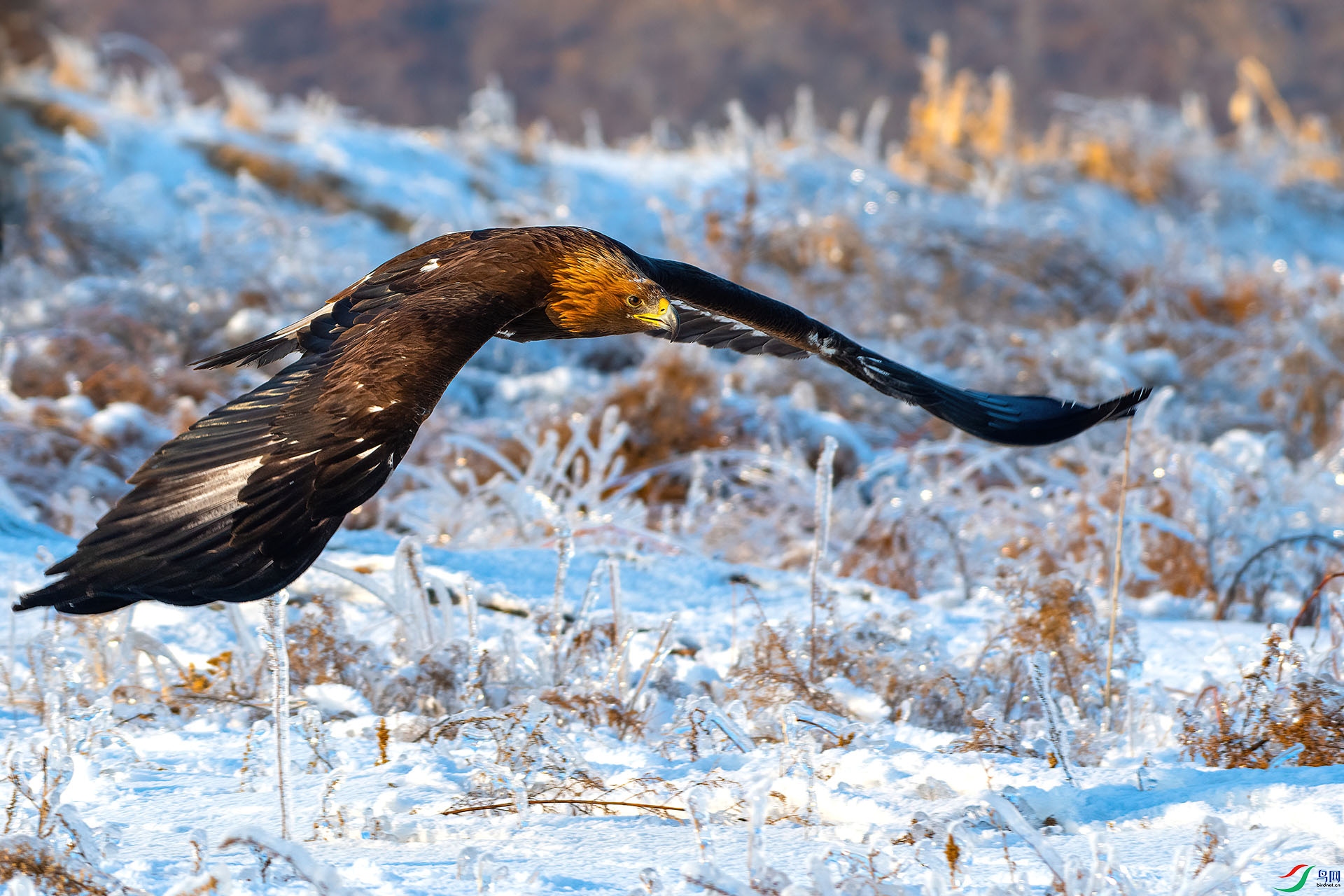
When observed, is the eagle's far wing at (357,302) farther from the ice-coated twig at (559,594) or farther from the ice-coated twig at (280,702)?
the ice-coated twig at (559,594)

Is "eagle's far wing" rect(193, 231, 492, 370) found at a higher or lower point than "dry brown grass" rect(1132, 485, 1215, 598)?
higher

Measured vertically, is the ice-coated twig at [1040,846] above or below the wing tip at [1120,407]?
below

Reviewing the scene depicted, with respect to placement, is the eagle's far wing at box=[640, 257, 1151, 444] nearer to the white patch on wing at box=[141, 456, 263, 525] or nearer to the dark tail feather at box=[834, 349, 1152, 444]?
the dark tail feather at box=[834, 349, 1152, 444]

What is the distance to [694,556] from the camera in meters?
4.93

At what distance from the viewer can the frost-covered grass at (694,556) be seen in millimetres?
2389

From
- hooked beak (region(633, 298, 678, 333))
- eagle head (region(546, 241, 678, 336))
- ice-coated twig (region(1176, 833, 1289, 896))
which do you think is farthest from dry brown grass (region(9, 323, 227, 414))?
ice-coated twig (region(1176, 833, 1289, 896))

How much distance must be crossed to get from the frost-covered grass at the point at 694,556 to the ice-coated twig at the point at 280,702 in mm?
76

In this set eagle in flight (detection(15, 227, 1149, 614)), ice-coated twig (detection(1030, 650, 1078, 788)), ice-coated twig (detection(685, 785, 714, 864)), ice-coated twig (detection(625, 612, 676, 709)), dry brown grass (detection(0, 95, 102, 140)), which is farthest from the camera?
dry brown grass (detection(0, 95, 102, 140))

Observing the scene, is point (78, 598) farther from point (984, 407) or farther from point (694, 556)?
point (694, 556)

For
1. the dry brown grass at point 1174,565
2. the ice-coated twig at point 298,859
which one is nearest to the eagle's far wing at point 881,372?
the ice-coated twig at point 298,859

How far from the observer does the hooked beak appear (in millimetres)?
3145

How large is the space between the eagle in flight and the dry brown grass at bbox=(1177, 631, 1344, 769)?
2.11ft

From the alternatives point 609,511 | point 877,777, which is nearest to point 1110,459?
point 609,511

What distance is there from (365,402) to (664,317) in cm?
91
